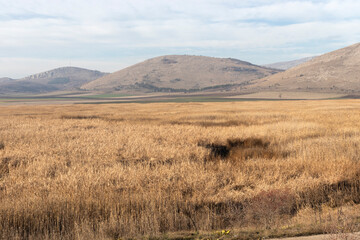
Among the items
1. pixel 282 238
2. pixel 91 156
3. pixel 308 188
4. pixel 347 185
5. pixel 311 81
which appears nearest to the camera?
pixel 282 238

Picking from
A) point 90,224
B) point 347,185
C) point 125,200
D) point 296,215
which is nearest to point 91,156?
point 125,200

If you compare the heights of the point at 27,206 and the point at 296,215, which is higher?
the point at 27,206

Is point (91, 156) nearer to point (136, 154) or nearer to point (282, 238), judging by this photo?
point (136, 154)

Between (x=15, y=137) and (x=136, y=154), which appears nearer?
(x=136, y=154)

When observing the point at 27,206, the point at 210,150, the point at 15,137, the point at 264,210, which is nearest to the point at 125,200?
the point at 27,206

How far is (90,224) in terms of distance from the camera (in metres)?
7.85

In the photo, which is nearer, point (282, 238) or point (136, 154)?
point (282, 238)

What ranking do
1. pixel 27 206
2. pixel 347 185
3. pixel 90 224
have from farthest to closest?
pixel 347 185
pixel 27 206
pixel 90 224

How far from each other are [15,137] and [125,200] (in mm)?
13862

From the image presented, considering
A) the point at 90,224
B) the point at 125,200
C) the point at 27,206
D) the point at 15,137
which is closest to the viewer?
the point at 90,224

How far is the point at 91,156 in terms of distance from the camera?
14.5m

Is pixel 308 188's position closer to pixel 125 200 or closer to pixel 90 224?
pixel 125 200

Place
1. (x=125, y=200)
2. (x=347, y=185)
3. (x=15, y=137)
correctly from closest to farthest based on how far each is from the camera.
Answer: (x=125, y=200)
(x=347, y=185)
(x=15, y=137)

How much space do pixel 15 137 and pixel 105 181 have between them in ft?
39.1
